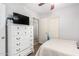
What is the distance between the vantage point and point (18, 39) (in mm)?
1948

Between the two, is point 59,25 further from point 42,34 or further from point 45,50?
point 45,50

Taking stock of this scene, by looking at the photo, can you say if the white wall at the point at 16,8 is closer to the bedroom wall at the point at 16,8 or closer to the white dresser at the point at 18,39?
the bedroom wall at the point at 16,8

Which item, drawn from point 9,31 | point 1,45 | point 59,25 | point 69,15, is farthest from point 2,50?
point 69,15

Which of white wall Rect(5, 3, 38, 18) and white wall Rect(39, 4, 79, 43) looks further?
white wall Rect(39, 4, 79, 43)

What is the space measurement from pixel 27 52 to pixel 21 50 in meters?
0.32

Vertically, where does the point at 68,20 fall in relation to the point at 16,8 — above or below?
below

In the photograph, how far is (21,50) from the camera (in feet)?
6.74

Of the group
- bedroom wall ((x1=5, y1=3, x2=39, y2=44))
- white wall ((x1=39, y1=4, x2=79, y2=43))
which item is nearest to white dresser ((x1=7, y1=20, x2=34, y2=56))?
bedroom wall ((x1=5, y1=3, x2=39, y2=44))

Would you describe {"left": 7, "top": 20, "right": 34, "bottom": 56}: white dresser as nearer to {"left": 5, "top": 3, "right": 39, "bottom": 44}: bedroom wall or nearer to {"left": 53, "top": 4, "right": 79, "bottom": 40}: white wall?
{"left": 5, "top": 3, "right": 39, "bottom": 44}: bedroom wall

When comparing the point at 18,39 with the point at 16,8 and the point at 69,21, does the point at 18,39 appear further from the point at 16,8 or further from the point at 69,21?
the point at 69,21

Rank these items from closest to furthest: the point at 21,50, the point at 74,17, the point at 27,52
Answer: the point at 21,50 < the point at 27,52 < the point at 74,17

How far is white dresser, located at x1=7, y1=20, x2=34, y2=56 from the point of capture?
1.81m

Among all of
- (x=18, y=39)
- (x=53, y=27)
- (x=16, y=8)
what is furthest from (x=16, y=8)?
(x=53, y=27)

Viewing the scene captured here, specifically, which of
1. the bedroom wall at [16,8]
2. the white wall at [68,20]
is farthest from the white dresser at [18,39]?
the white wall at [68,20]
